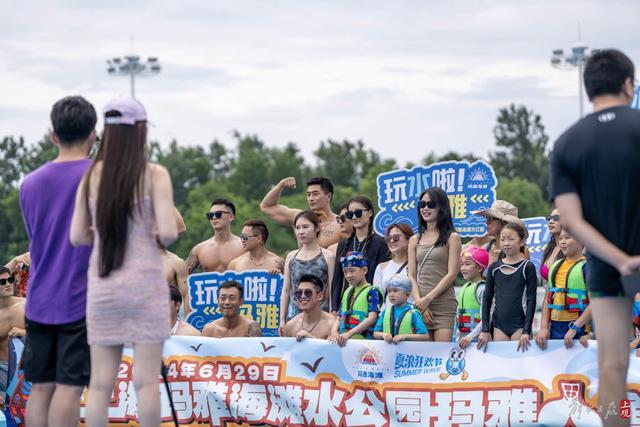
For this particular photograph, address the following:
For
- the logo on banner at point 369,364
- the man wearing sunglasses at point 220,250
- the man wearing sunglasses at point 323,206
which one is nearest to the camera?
the logo on banner at point 369,364

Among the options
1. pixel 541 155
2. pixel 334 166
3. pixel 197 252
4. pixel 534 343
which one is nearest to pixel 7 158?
pixel 334 166

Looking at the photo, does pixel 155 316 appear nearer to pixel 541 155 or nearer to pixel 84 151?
pixel 84 151

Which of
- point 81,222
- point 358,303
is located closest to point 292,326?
point 358,303

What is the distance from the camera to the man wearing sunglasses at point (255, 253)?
1062 centimetres

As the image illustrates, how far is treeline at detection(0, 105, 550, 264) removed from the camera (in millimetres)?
65812

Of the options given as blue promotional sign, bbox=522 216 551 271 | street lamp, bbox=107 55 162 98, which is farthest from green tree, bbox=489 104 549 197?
blue promotional sign, bbox=522 216 551 271

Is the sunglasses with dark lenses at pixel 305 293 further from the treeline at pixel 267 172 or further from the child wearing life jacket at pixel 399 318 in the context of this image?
the treeline at pixel 267 172

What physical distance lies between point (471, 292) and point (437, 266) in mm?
357

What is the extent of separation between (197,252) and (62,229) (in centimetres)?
603

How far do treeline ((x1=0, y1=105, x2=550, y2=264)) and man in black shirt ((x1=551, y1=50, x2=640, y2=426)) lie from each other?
5074 cm

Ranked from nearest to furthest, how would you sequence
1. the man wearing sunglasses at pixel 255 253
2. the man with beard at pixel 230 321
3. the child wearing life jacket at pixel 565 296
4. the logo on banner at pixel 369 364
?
the child wearing life jacket at pixel 565 296 → the logo on banner at pixel 369 364 → the man with beard at pixel 230 321 → the man wearing sunglasses at pixel 255 253

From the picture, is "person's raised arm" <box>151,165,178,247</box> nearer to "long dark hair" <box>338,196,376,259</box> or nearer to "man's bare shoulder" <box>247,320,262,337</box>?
"long dark hair" <box>338,196,376,259</box>

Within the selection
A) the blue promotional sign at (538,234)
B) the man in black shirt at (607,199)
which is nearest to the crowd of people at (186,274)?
the man in black shirt at (607,199)

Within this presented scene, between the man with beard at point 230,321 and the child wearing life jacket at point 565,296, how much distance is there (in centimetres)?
277
